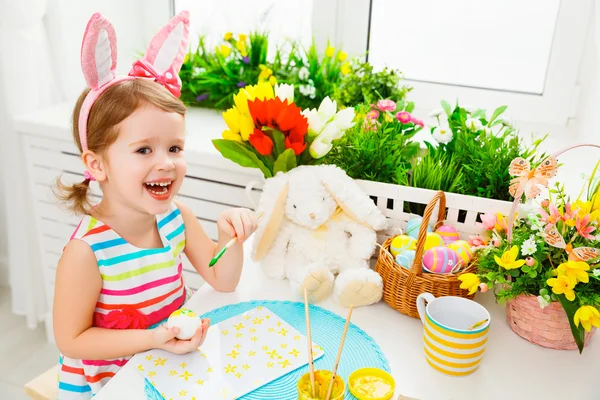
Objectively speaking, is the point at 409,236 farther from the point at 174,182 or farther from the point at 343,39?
the point at 343,39

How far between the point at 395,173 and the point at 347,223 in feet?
0.50

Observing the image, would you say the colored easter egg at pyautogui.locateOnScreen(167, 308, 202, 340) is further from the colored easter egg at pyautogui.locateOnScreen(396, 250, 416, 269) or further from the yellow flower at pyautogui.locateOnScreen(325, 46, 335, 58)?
the yellow flower at pyautogui.locateOnScreen(325, 46, 335, 58)

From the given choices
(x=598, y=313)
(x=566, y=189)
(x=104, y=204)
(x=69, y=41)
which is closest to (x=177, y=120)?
(x=104, y=204)

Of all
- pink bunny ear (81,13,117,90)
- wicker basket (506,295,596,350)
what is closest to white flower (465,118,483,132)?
wicker basket (506,295,596,350)

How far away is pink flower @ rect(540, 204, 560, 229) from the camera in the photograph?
88 centimetres

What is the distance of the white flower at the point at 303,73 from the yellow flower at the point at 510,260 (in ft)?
3.02

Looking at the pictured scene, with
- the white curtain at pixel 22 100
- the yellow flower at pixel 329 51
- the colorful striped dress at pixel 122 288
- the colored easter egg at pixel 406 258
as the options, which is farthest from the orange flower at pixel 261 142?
the white curtain at pixel 22 100

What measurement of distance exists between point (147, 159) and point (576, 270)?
71cm

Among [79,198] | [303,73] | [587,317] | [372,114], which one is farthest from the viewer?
[303,73]

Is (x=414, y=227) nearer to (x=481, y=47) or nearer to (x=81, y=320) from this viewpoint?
(x=81, y=320)

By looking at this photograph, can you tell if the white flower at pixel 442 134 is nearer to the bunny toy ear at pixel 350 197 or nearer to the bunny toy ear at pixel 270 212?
the bunny toy ear at pixel 350 197

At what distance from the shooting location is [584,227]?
2.85 ft

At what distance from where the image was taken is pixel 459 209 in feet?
3.54

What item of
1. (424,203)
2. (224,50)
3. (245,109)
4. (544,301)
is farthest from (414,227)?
(224,50)
